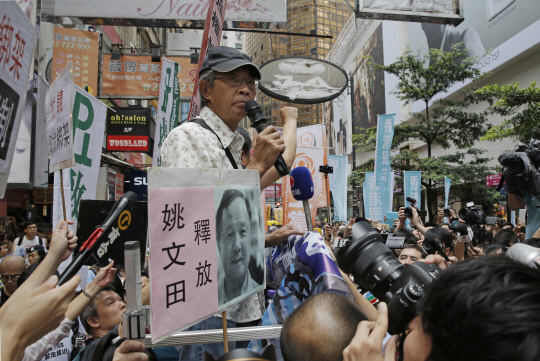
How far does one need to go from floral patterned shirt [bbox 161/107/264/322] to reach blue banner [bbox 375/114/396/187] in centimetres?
1064

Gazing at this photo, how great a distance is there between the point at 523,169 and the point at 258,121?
89.4 inches

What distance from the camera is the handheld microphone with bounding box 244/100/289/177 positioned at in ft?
5.91

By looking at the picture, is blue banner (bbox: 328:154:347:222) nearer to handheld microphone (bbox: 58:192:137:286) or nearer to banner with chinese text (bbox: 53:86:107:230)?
banner with chinese text (bbox: 53:86:107:230)

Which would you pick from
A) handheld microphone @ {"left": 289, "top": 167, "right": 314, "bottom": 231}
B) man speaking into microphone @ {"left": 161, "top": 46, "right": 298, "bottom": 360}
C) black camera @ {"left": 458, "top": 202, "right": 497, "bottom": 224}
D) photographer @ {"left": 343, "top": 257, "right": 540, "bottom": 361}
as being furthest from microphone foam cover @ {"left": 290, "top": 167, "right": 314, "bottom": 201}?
black camera @ {"left": 458, "top": 202, "right": 497, "bottom": 224}

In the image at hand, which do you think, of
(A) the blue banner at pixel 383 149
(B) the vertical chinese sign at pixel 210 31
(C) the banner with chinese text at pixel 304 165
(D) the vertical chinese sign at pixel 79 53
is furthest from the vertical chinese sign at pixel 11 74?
(A) the blue banner at pixel 383 149

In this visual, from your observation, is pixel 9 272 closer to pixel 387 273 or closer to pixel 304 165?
pixel 387 273

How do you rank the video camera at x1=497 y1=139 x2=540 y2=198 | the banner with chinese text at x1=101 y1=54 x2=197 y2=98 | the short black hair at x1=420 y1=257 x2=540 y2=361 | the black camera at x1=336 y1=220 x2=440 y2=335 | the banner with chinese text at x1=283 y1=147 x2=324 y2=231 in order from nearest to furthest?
the short black hair at x1=420 y1=257 x2=540 y2=361
the black camera at x1=336 y1=220 x2=440 y2=335
the video camera at x1=497 y1=139 x2=540 y2=198
the banner with chinese text at x1=283 y1=147 x2=324 y2=231
the banner with chinese text at x1=101 y1=54 x2=197 y2=98

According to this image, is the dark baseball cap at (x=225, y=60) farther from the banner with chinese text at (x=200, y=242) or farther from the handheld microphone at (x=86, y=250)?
the handheld microphone at (x=86, y=250)

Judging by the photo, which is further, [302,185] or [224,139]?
[302,185]

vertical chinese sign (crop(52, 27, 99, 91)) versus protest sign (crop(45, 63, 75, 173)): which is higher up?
vertical chinese sign (crop(52, 27, 99, 91))

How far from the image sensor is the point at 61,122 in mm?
3002

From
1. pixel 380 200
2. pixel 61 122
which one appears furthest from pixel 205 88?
pixel 380 200

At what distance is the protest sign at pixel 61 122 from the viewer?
9.46ft

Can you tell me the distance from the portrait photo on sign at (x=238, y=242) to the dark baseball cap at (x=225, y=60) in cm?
59
